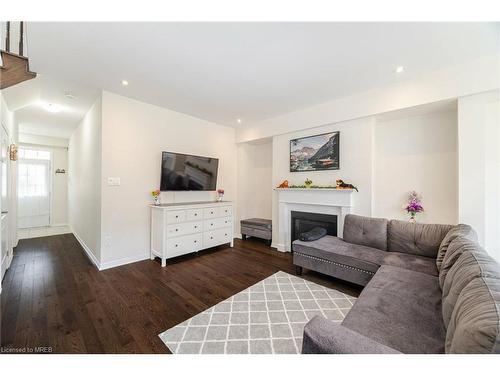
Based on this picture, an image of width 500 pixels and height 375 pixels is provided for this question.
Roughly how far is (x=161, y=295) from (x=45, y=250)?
3224 mm

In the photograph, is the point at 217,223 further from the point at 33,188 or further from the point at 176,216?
the point at 33,188

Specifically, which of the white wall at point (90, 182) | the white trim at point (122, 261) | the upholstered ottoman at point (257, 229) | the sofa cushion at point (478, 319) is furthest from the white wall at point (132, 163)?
the sofa cushion at point (478, 319)

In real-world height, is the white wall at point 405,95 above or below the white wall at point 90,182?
above

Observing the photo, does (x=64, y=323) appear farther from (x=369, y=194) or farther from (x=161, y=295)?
(x=369, y=194)

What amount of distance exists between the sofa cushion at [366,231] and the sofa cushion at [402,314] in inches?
32.0

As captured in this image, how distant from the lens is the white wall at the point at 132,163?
3.08 metres

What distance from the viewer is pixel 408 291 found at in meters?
1.59

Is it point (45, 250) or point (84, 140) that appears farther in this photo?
point (84, 140)

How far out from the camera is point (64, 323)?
5.95 ft

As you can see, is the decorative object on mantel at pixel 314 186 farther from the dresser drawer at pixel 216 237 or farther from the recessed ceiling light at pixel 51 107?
the recessed ceiling light at pixel 51 107

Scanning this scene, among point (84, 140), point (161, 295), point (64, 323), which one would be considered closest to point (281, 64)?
point (161, 295)

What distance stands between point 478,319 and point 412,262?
169 centimetres
